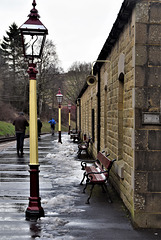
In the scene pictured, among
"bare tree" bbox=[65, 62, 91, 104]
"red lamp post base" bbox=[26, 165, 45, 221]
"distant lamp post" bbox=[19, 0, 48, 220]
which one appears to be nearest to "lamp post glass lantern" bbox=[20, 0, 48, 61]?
"distant lamp post" bbox=[19, 0, 48, 220]

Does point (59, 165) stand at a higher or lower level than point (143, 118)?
lower

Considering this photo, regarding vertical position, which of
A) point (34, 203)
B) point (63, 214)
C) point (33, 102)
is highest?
point (33, 102)

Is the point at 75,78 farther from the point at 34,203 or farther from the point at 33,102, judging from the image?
the point at 34,203

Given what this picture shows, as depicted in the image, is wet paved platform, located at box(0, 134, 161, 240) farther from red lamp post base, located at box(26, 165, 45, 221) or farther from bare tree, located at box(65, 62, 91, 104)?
bare tree, located at box(65, 62, 91, 104)

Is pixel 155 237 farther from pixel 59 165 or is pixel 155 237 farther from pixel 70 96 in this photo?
pixel 70 96

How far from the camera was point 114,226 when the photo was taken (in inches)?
202

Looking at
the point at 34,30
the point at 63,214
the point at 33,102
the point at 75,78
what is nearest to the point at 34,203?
the point at 63,214

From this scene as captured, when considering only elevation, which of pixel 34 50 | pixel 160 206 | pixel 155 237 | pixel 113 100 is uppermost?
pixel 34 50

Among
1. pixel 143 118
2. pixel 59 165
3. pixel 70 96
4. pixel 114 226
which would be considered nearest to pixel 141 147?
pixel 143 118

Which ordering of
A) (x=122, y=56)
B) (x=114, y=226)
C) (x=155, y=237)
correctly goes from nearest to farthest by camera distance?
(x=155, y=237) → (x=114, y=226) → (x=122, y=56)

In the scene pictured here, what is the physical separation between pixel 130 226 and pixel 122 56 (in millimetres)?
3445

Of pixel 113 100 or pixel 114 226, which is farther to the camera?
pixel 113 100

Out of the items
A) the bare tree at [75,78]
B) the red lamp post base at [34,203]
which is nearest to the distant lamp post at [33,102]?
the red lamp post base at [34,203]

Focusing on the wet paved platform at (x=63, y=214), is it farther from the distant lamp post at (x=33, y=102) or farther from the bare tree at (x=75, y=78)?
the bare tree at (x=75, y=78)
